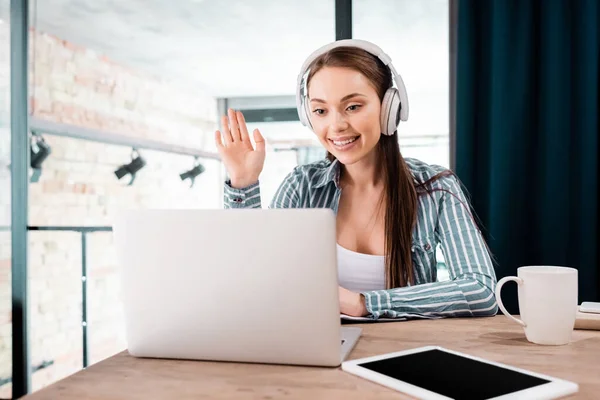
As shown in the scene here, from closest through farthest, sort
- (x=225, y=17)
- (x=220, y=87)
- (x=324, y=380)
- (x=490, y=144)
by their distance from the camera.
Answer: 1. (x=324, y=380)
2. (x=490, y=144)
3. (x=225, y=17)
4. (x=220, y=87)

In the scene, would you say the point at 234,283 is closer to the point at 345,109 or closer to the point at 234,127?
the point at 234,127

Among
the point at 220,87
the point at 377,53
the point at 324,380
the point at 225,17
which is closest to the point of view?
the point at 324,380

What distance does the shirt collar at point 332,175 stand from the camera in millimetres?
1654

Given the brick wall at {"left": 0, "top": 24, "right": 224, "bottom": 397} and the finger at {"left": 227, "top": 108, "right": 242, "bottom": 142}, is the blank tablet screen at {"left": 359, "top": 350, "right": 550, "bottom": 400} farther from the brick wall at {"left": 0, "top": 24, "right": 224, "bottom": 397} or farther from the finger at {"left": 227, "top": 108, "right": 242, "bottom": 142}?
the brick wall at {"left": 0, "top": 24, "right": 224, "bottom": 397}

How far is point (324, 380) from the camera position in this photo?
70 centimetres

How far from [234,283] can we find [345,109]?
0.89 m

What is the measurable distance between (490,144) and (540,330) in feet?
5.19

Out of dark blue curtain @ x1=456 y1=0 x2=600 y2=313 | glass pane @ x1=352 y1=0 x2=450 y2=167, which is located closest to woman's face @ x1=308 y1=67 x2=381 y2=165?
glass pane @ x1=352 y1=0 x2=450 y2=167

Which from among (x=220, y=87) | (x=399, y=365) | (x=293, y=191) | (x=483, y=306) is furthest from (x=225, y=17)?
(x=399, y=365)

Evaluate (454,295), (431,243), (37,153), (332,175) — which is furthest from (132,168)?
(454,295)

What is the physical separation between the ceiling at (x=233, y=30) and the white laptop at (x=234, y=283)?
2.31 m

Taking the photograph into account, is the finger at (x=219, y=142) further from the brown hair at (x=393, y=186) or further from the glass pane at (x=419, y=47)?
the glass pane at (x=419, y=47)

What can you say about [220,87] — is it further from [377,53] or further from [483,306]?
[483,306]

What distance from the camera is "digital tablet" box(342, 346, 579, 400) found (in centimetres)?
63
